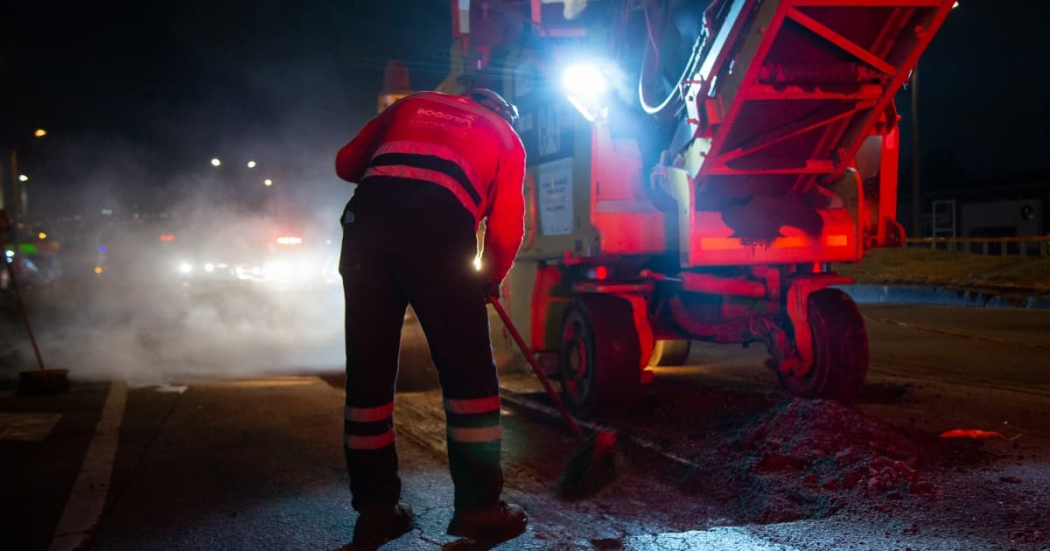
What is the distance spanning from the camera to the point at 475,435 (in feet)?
10.7

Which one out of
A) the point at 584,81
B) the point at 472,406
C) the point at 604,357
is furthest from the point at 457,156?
the point at 584,81

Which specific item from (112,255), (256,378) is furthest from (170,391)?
(112,255)

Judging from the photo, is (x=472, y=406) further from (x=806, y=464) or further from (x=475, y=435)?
(x=806, y=464)

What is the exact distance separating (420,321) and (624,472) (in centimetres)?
170

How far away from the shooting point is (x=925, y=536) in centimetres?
312

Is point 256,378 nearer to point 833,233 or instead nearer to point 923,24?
point 833,233

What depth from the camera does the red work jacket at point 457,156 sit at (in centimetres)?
329

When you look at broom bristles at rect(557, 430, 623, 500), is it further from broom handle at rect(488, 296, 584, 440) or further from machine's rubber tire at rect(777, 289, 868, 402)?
machine's rubber tire at rect(777, 289, 868, 402)

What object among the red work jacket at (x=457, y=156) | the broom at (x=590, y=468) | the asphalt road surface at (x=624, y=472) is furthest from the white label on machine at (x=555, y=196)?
the red work jacket at (x=457, y=156)

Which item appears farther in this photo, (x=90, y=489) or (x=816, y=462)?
(x=90, y=489)

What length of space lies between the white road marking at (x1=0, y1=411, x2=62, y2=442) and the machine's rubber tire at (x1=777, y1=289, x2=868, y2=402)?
500 centimetres

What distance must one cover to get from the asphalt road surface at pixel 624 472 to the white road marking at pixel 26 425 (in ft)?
0.11

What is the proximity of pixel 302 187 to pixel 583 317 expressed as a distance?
68.4 ft

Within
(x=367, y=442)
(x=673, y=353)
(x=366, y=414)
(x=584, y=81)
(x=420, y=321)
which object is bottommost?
(x=673, y=353)
